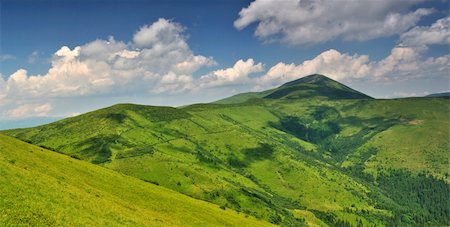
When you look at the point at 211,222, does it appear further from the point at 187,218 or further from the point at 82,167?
the point at 82,167

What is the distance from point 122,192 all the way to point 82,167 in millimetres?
14947

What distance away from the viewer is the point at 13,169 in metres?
51.3

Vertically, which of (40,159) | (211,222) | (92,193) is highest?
(40,159)

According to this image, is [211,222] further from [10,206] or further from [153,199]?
[10,206]

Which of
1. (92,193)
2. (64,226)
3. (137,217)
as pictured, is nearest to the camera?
(64,226)

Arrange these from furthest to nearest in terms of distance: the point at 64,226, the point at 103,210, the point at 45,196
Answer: the point at 103,210 → the point at 45,196 → the point at 64,226

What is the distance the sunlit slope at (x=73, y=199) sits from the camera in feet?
134

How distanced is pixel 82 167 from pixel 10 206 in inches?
1790

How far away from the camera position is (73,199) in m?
50.4

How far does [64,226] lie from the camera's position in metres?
39.7

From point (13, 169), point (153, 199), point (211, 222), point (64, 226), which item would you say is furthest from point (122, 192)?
point (64, 226)

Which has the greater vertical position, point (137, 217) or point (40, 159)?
point (40, 159)

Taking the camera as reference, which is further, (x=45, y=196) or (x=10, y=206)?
(x=45, y=196)

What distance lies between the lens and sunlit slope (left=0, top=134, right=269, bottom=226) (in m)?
40.7
